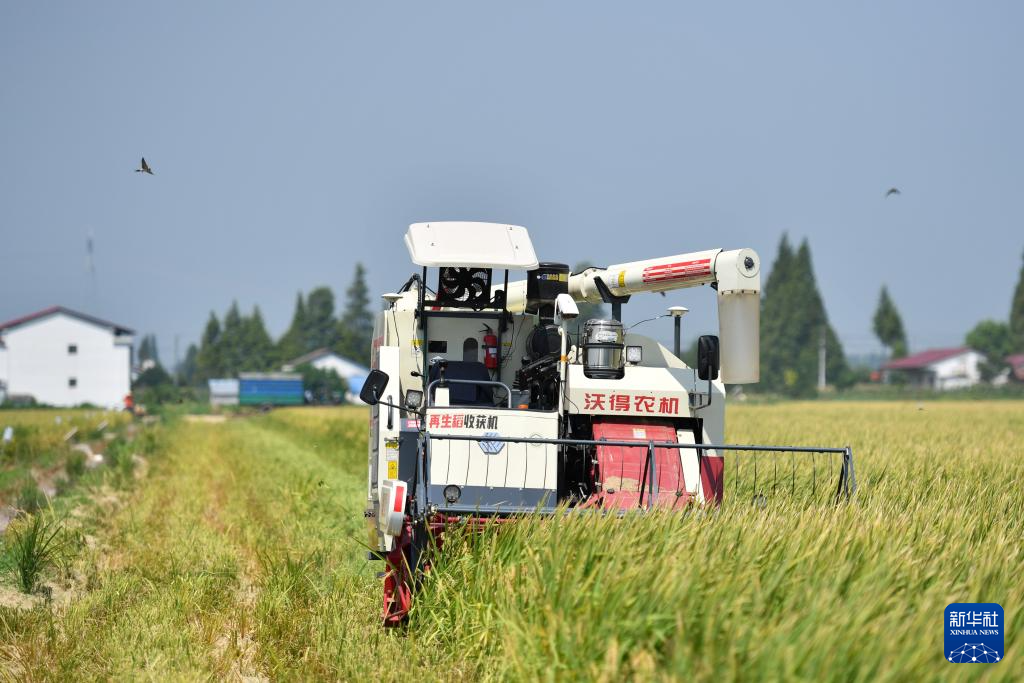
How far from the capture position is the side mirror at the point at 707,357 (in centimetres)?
1046

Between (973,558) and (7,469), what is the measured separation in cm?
2348

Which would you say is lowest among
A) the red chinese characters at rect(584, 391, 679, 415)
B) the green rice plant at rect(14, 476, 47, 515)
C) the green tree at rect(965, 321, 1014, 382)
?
the green rice plant at rect(14, 476, 47, 515)

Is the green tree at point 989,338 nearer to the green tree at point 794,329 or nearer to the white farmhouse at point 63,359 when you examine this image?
the green tree at point 794,329

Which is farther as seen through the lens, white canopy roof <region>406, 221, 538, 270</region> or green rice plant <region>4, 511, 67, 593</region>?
white canopy roof <region>406, 221, 538, 270</region>

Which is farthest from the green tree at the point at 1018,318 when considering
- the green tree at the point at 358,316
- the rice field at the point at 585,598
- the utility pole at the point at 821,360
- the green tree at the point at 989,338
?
the rice field at the point at 585,598

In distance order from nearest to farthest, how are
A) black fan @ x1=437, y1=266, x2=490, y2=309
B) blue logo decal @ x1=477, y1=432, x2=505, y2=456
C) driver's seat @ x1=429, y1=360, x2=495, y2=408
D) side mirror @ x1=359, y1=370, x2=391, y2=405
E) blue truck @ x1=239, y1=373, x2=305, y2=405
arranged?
blue logo decal @ x1=477, y1=432, x2=505, y2=456, side mirror @ x1=359, y1=370, x2=391, y2=405, driver's seat @ x1=429, y1=360, x2=495, y2=408, black fan @ x1=437, y1=266, x2=490, y2=309, blue truck @ x1=239, y1=373, x2=305, y2=405

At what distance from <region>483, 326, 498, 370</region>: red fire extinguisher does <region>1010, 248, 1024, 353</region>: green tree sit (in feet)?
416

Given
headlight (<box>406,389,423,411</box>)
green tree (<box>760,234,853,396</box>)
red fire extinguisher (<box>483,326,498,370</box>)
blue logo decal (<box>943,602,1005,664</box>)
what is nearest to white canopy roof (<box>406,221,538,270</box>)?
red fire extinguisher (<box>483,326,498,370</box>)

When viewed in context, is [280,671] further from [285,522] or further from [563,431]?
[285,522]

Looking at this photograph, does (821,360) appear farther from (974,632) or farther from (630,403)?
(974,632)

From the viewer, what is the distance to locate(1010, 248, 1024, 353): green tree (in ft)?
413

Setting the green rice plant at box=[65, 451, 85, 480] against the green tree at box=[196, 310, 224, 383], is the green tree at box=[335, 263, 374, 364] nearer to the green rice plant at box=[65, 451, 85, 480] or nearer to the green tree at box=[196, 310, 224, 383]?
the green tree at box=[196, 310, 224, 383]

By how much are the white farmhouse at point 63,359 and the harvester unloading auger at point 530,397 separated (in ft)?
264

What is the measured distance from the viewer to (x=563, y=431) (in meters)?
10.8
